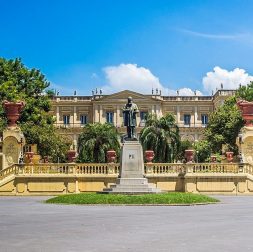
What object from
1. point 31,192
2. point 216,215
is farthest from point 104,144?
point 216,215

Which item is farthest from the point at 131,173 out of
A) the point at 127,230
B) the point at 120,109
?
the point at 120,109

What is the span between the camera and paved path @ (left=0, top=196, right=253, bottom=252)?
1146cm

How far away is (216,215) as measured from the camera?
60.3ft

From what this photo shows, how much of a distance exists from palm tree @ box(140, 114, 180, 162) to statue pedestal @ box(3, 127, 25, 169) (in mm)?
20274

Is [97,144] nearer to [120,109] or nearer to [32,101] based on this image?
[32,101]

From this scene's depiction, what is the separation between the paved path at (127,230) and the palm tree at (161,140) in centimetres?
3256

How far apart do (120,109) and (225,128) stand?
54.7 meters

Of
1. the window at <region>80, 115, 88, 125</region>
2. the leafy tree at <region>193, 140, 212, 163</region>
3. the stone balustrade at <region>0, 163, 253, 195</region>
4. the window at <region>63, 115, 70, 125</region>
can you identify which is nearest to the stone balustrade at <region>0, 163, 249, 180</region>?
the stone balustrade at <region>0, 163, 253, 195</region>

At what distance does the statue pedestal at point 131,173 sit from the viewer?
26.4 m

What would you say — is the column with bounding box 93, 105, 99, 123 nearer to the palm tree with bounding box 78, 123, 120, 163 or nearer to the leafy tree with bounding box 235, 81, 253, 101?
the palm tree with bounding box 78, 123, 120, 163

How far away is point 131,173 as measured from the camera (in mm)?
26891

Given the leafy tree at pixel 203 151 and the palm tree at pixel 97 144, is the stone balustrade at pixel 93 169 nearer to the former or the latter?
the palm tree at pixel 97 144

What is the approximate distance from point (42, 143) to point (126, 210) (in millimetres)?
25413

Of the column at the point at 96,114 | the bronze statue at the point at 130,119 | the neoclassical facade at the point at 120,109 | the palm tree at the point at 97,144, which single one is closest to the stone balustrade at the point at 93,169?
the bronze statue at the point at 130,119
